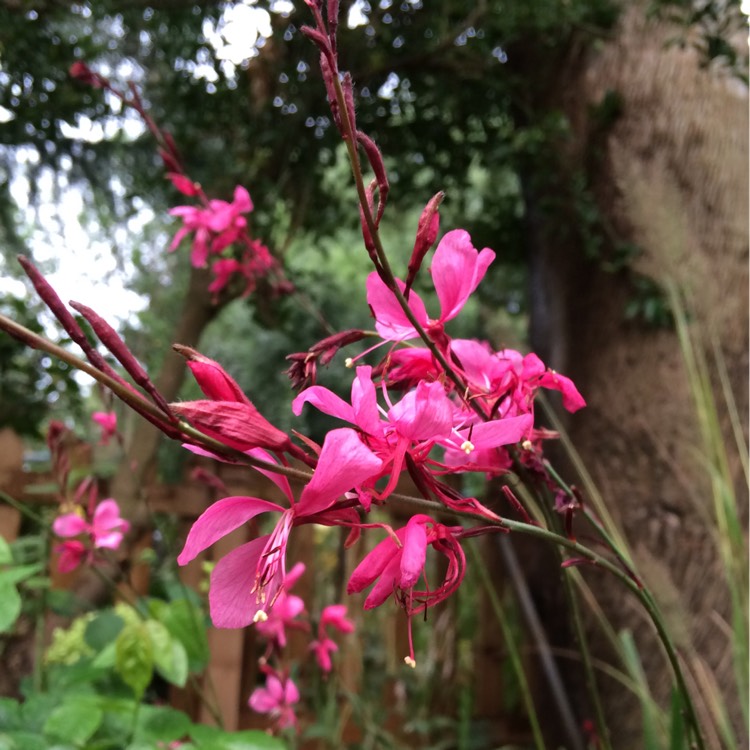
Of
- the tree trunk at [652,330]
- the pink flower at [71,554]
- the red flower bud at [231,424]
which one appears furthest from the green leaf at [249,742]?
the tree trunk at [652,330]

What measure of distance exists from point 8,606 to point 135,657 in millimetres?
151

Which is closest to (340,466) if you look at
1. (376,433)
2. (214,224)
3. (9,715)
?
(376,433)

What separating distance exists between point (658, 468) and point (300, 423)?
0.92 metres

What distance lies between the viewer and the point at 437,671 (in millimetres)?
1828

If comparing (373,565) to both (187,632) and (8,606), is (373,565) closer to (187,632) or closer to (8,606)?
(8,606)

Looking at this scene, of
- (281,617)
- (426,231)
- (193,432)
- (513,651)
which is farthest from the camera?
(281,617)

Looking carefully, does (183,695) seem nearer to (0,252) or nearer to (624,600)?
(624,600)

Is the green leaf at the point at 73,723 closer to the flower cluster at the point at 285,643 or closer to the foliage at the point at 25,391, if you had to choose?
the flower cluster at the point at 285,643

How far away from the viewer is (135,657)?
672 millimetres

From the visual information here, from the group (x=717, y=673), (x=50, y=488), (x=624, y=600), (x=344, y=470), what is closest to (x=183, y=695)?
(x=50, y=488)

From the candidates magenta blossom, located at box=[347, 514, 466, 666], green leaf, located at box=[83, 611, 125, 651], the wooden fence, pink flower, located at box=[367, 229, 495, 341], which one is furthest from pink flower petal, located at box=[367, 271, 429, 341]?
the wooden fence

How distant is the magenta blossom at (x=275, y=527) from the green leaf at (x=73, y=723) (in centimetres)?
47

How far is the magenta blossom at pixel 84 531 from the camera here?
2.98 feet

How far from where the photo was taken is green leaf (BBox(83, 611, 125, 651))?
1006mm
